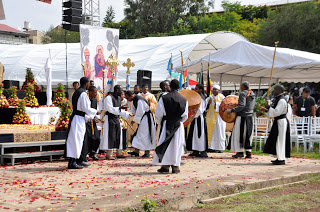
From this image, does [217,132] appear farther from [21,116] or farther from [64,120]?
[21,116]

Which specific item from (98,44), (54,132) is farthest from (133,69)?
(54,132)

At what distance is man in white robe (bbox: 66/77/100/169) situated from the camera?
9102mm

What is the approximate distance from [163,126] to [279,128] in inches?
119

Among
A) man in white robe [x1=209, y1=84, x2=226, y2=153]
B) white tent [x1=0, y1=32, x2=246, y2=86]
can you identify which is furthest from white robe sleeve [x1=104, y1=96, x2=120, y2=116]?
white tent [x1=0, y1=32, x2=246, y2=86]

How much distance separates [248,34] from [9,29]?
36.8 meters

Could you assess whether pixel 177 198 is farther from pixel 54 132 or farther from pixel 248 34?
pixel 248 34

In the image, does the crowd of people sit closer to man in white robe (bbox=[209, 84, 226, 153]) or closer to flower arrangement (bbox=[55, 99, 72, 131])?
man in white robe (bbox=[209, 84, 226, 153])

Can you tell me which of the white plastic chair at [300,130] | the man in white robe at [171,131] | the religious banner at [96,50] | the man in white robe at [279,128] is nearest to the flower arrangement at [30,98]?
the religious banner at [96,50]

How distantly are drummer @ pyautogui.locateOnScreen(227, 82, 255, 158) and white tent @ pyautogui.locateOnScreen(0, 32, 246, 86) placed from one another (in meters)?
13.6

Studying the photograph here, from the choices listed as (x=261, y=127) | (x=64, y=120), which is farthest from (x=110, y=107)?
(x=261, y=127)

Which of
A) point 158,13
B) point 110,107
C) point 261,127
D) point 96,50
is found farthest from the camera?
point 158,13

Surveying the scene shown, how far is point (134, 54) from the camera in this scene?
91.7 ft

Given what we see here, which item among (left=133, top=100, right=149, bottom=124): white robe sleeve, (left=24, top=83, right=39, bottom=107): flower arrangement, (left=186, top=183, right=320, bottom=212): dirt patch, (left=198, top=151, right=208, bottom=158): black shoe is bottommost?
(left=186, top=183, right=320, bottom=212): dirt patch

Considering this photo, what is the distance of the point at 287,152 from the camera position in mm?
10492
